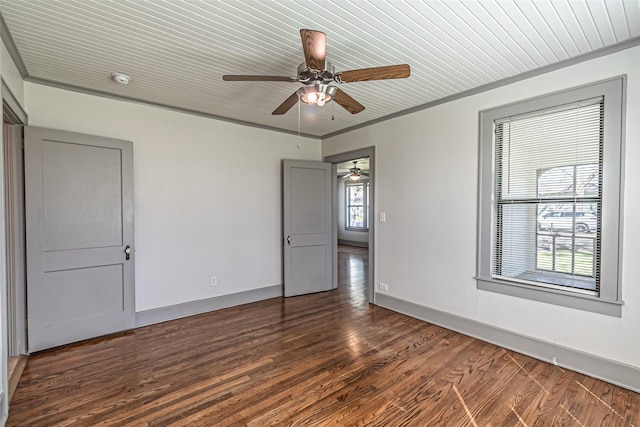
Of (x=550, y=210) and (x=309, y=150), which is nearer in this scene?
(x=550, y=210)

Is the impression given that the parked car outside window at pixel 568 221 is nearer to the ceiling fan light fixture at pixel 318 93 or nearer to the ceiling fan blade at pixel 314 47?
the ceiling fan light fixture at pixel 318 93

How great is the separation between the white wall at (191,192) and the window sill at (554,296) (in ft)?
9.67

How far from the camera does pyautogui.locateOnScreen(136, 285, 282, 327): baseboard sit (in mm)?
3537

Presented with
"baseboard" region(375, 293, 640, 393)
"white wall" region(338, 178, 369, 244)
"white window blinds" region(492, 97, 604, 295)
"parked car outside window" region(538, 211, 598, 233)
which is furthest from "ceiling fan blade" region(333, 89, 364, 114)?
"white wall" region(338, 178, 369, 244)

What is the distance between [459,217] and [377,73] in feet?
6.51

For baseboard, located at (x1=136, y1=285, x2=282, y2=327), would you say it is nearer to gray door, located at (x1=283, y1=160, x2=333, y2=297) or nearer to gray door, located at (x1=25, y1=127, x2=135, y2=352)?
gray door, located at (x1=25, y1=127, x2=135, y2=352)

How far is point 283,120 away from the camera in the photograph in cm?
427

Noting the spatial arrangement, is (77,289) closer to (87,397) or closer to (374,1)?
(87,397)

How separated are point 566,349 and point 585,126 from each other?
1923 mm

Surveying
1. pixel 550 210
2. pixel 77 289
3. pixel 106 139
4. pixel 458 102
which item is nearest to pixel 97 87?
pixel 106 139

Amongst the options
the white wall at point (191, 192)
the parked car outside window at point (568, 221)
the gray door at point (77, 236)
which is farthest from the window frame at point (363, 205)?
the gray door at point (77, 236)

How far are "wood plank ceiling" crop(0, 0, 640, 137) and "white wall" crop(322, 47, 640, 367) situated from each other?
28 cm

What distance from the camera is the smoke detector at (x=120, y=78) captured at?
2816 mm

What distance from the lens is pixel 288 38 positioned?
2.26 meters
